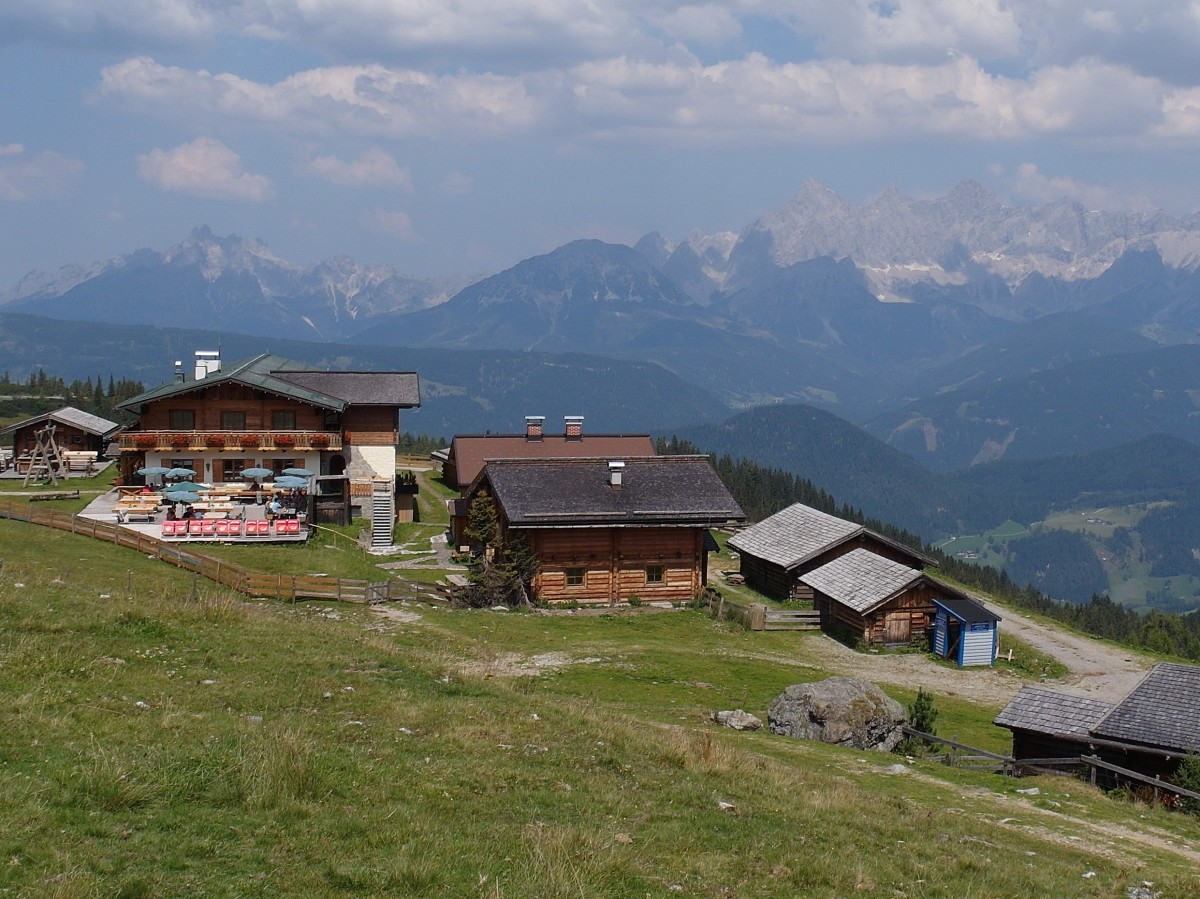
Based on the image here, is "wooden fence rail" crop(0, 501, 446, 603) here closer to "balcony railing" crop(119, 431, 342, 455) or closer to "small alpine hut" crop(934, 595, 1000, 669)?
"balcony railing" crop(119, 431, 342, 455)

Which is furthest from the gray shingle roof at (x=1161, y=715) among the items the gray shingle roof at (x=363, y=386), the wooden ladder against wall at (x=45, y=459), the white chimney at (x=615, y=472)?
the wooden ladder against wall at (x=45, y=459)

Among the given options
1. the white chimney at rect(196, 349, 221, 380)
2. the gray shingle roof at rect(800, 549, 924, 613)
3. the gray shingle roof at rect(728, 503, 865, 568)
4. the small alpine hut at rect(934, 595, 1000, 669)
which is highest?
the white chimney at rect(196, 349, 221, 380)

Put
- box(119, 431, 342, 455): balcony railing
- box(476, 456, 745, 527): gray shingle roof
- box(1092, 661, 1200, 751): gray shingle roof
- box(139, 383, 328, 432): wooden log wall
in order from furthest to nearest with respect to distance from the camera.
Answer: box(139, 383, 328, 432): wooden log wall → box(119, 431, 342, 455): balcony railing → box(476, 456, 745, 527): gray shingle roof → box(1092, 661, 1200, 751): gray shingle roof

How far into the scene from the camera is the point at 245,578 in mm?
36562

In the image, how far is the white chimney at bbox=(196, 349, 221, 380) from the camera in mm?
64250

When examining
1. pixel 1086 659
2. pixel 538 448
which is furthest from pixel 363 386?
pixel 1086 659

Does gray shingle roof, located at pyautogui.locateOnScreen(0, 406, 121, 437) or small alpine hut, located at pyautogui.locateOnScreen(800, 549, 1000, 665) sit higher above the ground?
gray shingle roof, located at pyautogui.locateOnScreen(0, 406, 121, 437)

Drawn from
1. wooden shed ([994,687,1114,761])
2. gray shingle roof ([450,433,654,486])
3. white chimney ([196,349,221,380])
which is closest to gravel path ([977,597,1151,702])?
wooden shed ([994,687,1114,761])

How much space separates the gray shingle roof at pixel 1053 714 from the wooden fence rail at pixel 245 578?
2090 centimetres

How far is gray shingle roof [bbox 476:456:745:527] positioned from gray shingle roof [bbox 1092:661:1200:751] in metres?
20.6

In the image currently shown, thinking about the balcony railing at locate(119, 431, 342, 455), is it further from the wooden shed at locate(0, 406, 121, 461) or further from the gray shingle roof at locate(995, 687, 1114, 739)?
the gray shingle roof at locate(995, 687, 1114, 739)

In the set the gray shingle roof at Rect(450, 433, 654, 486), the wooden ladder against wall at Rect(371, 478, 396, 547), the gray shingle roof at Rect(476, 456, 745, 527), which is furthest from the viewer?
the gray shingle roof at Rect(450, 433, 654, 486)

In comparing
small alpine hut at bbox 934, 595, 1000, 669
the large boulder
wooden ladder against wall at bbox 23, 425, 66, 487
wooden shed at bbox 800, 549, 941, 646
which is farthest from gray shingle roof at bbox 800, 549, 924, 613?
Answer: wooden ladder against wall at bbox 23, 425, 66, 487

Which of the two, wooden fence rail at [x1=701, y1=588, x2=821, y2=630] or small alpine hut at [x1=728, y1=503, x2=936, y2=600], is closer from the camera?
wooden fence rail at [x1=701, y1=588, x2=821, y2=630]
